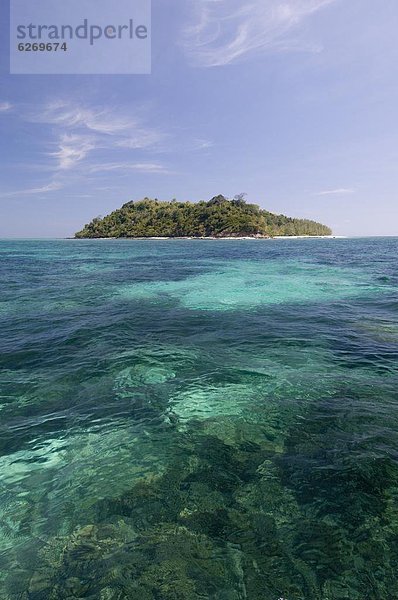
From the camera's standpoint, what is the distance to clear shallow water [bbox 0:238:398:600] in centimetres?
404

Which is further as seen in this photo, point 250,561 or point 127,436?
point 127,436

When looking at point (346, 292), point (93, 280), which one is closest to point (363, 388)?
point (346, 292)

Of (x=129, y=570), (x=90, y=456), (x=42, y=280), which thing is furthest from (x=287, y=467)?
(x=42, y=280)

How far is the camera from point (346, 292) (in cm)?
2252

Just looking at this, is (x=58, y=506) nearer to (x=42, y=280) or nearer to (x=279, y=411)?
(x=279, y=411)

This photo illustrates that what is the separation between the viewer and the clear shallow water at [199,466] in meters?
4.04

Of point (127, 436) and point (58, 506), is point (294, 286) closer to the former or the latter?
point (127, 436)

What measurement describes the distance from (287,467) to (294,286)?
21.2 meters

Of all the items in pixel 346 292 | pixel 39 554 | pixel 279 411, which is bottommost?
pixel 39 554

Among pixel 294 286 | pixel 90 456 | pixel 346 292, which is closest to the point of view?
pixel 90 456

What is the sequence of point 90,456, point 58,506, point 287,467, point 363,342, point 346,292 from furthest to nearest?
point 346,292 → point 363,342 → point 90,456 → point 287,467 → point 58,506

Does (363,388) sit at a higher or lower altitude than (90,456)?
higher

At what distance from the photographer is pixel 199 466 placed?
584 centimetres

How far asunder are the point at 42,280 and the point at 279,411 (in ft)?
89.2
